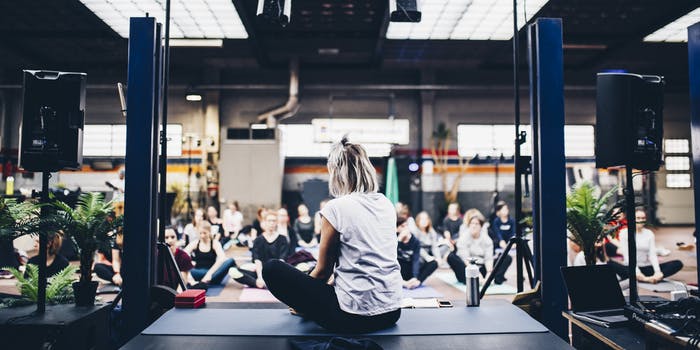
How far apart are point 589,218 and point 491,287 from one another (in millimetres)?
2283

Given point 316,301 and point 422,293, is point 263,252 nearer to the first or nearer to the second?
point 422,293

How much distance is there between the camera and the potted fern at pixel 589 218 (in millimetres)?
3361

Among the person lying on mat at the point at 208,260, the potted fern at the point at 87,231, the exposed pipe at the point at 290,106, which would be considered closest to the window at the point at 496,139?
the exposed pipe at the point at 290,106

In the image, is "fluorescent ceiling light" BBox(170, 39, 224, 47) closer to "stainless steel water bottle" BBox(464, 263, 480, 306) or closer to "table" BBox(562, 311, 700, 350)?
"stainless steel water bottle" BBox(464, 263, 480, 306)

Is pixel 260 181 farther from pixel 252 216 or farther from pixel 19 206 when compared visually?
pixel 19 206

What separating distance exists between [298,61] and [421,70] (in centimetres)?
319

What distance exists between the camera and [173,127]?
1120 centimetres

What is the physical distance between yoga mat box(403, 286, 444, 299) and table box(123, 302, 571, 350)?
106 inches

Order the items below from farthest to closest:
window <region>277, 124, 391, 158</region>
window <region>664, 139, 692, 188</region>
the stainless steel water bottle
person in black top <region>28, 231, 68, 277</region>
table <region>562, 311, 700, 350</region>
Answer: window <region>664, 139, 692, 188</region> < window <region>277, 124, 391, 158</region> < person in black top <region>28, 231, 68, 277</region> < the stainless steel water bottle < table <region>562, 311, 700, 350</region>

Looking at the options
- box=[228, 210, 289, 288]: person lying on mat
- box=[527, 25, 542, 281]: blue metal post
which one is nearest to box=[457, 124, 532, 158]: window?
box=[228, 210, 289, 288]: person lying on mat

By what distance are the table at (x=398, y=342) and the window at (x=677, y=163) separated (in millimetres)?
12485

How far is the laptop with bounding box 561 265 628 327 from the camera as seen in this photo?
2.49 metres

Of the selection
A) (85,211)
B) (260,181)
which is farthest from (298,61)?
(85,211)

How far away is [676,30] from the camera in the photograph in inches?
339
